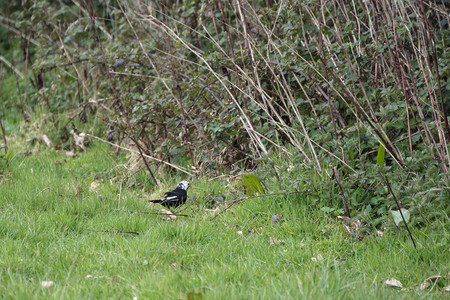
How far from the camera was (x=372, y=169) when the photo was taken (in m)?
4.27

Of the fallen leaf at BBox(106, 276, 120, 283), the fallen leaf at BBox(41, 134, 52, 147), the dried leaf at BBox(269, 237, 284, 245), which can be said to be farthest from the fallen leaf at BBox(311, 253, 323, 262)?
the fallen leaf at BBox(41, 134, 52, 147)

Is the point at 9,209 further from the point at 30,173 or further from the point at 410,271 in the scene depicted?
the point at 410,271

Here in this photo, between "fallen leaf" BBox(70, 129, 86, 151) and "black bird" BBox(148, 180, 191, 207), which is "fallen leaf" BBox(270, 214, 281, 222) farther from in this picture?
"fallen leaf" BBox(70, 129, 86, 151)

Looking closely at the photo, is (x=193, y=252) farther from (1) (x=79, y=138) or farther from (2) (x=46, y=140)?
(2) (x=46, y=140)

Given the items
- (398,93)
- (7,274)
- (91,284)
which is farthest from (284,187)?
(7,274)

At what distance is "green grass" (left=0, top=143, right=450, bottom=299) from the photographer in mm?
3027

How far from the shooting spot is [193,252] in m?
3.68

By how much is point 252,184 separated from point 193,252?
1.13 m

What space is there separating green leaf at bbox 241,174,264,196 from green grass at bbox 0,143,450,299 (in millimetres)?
166

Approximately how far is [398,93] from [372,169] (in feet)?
2.50

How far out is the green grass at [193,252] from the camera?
3.03 m

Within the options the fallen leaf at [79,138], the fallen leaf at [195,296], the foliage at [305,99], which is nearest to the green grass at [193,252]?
the fallen leaf at [195,296]

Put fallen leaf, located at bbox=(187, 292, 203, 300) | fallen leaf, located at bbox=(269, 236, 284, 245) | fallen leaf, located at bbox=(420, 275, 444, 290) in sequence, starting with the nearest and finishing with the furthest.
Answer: fallen leaf, located at bbox=(187, 292, 203, 300) → fallen leaf, located at bbox=(420, 275, 444, 290) → fallen leaf, located at bbox=(269, 236, 284, 245)

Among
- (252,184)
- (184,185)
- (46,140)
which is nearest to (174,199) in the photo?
(184,185)
